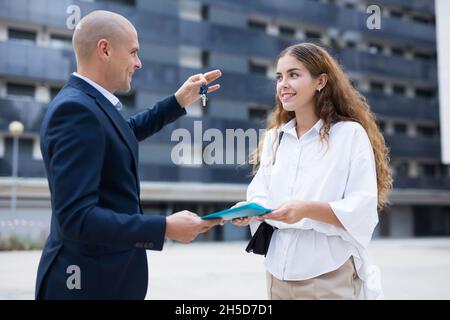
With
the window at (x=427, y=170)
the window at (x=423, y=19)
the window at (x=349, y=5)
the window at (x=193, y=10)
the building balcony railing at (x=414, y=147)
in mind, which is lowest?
the window at (x=427, y=170)

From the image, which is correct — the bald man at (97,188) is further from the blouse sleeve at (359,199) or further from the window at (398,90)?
the window at (398,90)

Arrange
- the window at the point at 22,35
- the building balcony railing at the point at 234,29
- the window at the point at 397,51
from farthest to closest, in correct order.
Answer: the window at the point at 397,51
the window at the point at 22,35
the building balcony railing at the point at 234,29

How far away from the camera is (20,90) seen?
71.3 feet

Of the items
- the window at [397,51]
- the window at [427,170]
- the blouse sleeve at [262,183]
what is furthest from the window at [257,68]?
the blouse sleeve at [262,183]

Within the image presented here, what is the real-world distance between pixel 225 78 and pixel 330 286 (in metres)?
23.2

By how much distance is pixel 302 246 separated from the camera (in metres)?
2.11

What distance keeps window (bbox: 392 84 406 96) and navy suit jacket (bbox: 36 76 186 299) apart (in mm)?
31547

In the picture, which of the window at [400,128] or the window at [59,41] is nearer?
the window at [59,41]

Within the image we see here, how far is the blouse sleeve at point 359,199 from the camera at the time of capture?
1.98m

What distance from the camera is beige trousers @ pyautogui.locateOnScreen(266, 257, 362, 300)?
2057mm

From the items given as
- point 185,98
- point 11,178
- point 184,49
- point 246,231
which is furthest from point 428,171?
point 185,98

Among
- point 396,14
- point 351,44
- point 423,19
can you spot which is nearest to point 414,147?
point 351,44

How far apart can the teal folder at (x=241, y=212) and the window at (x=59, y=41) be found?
72.0ft
